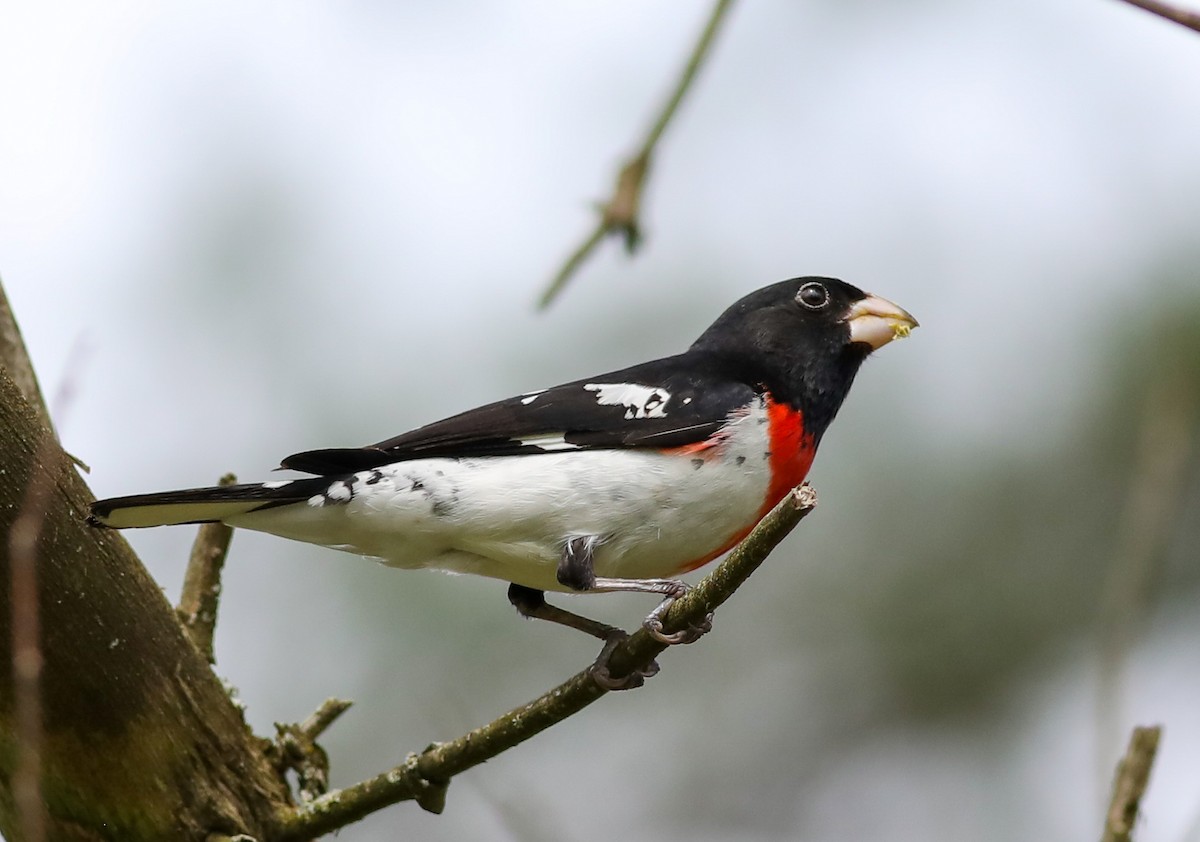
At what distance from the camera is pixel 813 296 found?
514 cm

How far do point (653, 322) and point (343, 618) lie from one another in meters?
2.86

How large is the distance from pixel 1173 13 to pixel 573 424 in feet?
9.14

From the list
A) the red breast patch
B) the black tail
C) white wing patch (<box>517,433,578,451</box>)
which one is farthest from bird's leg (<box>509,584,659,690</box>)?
the black tail

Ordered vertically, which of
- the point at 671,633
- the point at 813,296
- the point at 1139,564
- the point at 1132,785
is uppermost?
the point at 813,296

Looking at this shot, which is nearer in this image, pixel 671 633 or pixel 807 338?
pixel 671 633

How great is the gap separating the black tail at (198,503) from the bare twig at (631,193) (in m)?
→ 1.04

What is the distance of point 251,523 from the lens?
161 inches

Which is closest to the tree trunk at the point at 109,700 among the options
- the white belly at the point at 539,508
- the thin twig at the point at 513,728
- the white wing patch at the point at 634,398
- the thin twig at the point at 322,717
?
the thin twig at the point at 513,728

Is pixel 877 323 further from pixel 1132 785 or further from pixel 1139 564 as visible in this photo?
pixel 1132 785

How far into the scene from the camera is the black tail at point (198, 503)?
347 cm

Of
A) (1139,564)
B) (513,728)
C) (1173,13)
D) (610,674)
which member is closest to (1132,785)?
(1139,564)

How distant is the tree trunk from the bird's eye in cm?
247

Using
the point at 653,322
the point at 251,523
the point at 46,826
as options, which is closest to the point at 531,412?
the point at 251,523

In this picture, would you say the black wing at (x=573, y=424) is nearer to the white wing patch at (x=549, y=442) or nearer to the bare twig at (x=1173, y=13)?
the white wing patch at (x=549, y=442)
